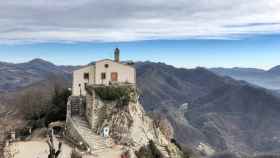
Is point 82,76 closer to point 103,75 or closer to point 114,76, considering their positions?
point 103,75

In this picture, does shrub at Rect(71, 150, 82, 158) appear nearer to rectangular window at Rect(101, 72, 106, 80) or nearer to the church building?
the church building

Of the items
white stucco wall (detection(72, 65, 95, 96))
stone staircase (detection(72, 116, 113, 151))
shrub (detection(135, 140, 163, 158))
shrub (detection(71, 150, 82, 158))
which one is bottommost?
shrub (detection(135, 140, 163, 158))

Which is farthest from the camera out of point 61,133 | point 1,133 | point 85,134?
point 1,133

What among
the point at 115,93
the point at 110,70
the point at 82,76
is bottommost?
the point at 115,93

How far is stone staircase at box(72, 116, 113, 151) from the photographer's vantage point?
153 ft

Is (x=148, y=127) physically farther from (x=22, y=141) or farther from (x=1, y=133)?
(x=1, y=133)

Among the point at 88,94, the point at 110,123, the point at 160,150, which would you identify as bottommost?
the point at 160,150

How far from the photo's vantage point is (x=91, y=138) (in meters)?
48.3

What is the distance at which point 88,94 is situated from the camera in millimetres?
52719

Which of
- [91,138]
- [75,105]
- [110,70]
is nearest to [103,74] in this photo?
[110,70]

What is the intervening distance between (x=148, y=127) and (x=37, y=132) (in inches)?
573

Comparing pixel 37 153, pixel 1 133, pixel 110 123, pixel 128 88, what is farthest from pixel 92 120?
pixel 1 133

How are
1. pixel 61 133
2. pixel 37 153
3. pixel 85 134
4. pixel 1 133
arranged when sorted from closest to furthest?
1. pixel 37 153
2. pixel 85 134
3. pixel 61 133
4. pixel 1 133

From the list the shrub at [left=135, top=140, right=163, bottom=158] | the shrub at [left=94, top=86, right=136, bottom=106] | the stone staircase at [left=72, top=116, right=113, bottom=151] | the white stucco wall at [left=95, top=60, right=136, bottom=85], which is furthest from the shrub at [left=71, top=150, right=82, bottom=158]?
the white stucco wall at [left=95, top=60, right=136, bottom=85]
